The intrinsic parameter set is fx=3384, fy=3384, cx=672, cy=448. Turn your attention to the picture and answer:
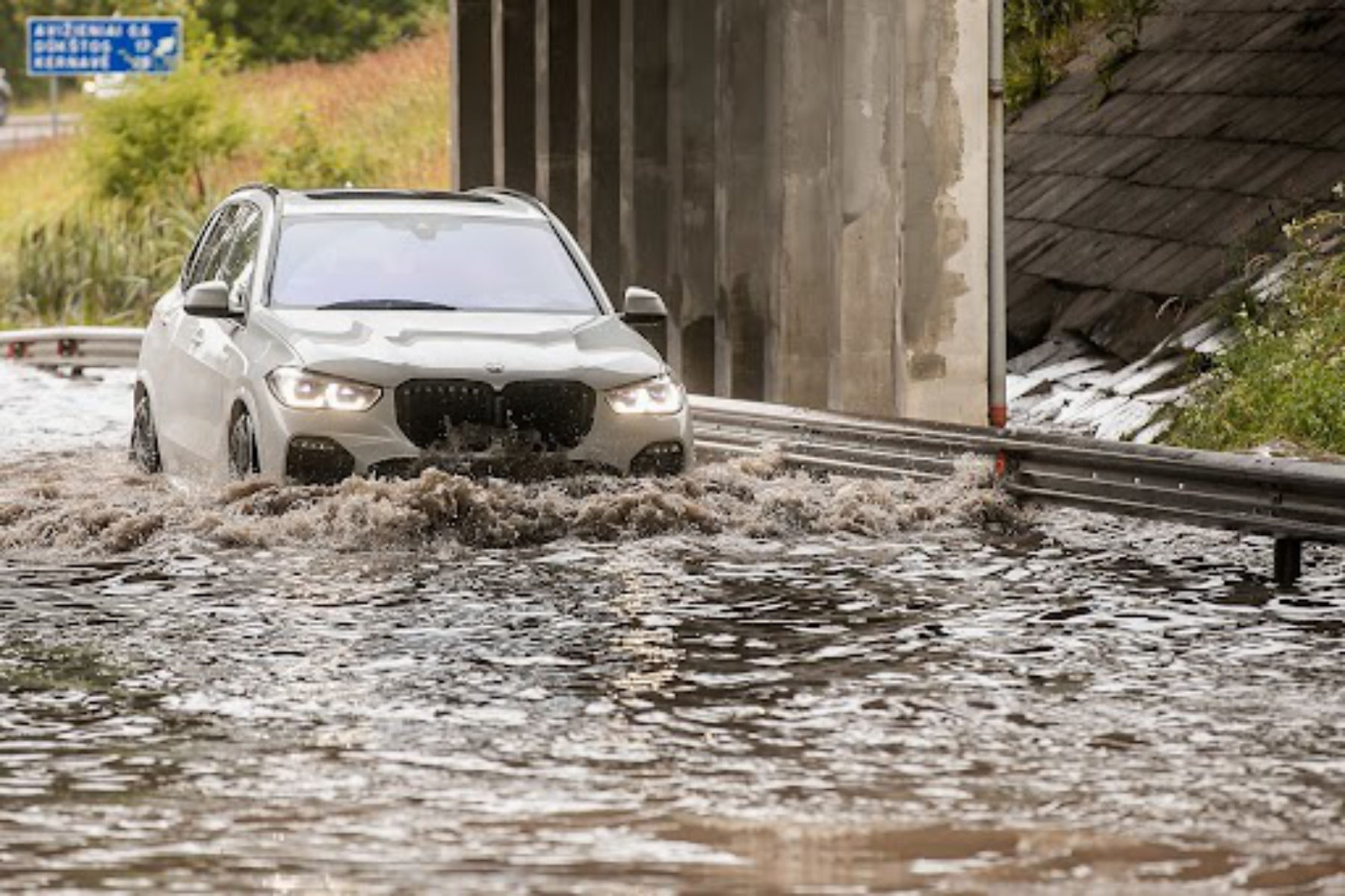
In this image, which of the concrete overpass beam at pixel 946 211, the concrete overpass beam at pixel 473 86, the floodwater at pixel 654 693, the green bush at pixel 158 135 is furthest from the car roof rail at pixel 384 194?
the green bush at pixel 158 135

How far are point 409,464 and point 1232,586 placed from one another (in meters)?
4.01

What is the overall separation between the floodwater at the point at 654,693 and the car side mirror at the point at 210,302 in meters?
0.96

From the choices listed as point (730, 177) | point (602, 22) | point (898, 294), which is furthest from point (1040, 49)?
point (898, 294)

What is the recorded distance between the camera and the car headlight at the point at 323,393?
15930 mm

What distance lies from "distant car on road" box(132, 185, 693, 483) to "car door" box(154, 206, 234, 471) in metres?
0.02

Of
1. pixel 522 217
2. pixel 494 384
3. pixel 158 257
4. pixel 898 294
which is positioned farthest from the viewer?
pixel 158 257

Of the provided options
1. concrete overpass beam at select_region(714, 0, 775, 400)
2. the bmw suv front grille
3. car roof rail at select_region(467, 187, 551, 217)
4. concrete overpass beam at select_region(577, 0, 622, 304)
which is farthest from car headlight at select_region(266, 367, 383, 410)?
concrete overpass beam at select_region(577, 0, 622, 304)

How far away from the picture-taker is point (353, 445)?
16.0 meters

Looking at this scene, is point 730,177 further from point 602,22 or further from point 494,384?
point 494,384

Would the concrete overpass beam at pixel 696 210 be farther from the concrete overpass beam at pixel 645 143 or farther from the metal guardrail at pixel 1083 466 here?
the metal guardrail at pixel 1083 466

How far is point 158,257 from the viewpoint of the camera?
42.5 metres

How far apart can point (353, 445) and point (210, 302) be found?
129cm

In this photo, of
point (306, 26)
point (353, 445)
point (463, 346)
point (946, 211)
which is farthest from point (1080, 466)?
point (306, 26)

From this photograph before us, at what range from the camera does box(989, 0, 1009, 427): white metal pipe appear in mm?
21105
